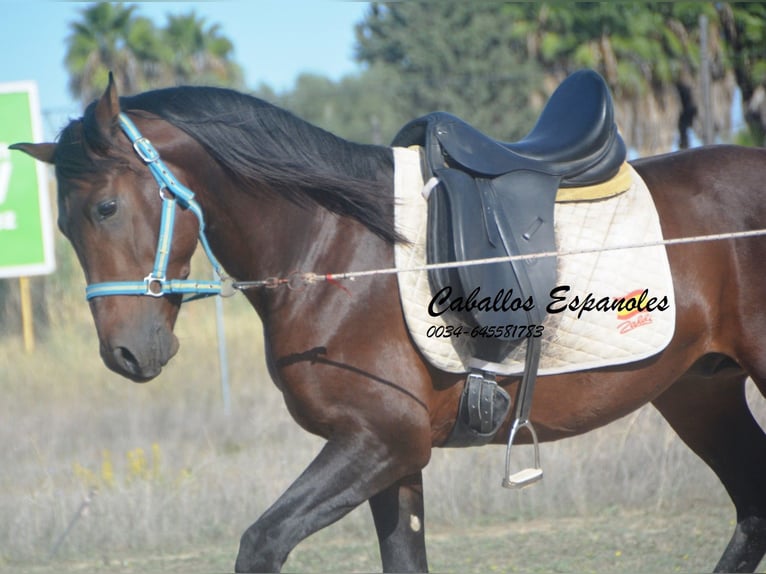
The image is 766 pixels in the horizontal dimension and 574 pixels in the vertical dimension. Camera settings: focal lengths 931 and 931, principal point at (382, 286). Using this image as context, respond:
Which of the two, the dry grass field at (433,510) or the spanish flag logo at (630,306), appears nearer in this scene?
the spanish flag logo at (630,306)

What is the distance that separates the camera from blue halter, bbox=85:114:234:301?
3027mm

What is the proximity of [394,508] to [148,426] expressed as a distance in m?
6.17

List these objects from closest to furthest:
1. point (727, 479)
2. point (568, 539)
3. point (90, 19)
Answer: point (727, 479) → point (568, 539) → point (90, 19)

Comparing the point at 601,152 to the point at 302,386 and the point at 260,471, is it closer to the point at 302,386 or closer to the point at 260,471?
the point at 302,386

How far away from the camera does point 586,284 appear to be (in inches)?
134

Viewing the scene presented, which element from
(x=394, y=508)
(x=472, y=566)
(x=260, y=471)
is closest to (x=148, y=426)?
(x=260, y=471)

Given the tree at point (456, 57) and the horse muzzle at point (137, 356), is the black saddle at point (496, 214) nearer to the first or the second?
the horse muzzle at point (137, 356)

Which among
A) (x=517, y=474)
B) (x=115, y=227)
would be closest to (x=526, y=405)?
(x=517, y=474)

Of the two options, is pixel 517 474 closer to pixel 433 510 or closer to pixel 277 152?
pixel 277 152

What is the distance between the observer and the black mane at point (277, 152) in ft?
10.7

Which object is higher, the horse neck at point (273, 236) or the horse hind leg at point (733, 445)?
the horse neck at point (273, 236)

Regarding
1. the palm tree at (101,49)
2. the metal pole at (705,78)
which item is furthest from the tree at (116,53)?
the metal pole at (705,78)

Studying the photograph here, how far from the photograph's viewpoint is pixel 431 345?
3217 mm

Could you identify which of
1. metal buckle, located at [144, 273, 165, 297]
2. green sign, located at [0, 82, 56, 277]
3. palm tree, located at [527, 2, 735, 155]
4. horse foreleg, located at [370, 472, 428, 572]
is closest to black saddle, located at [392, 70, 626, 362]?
horse foreleg, located at [370, 472, 428, 572]
